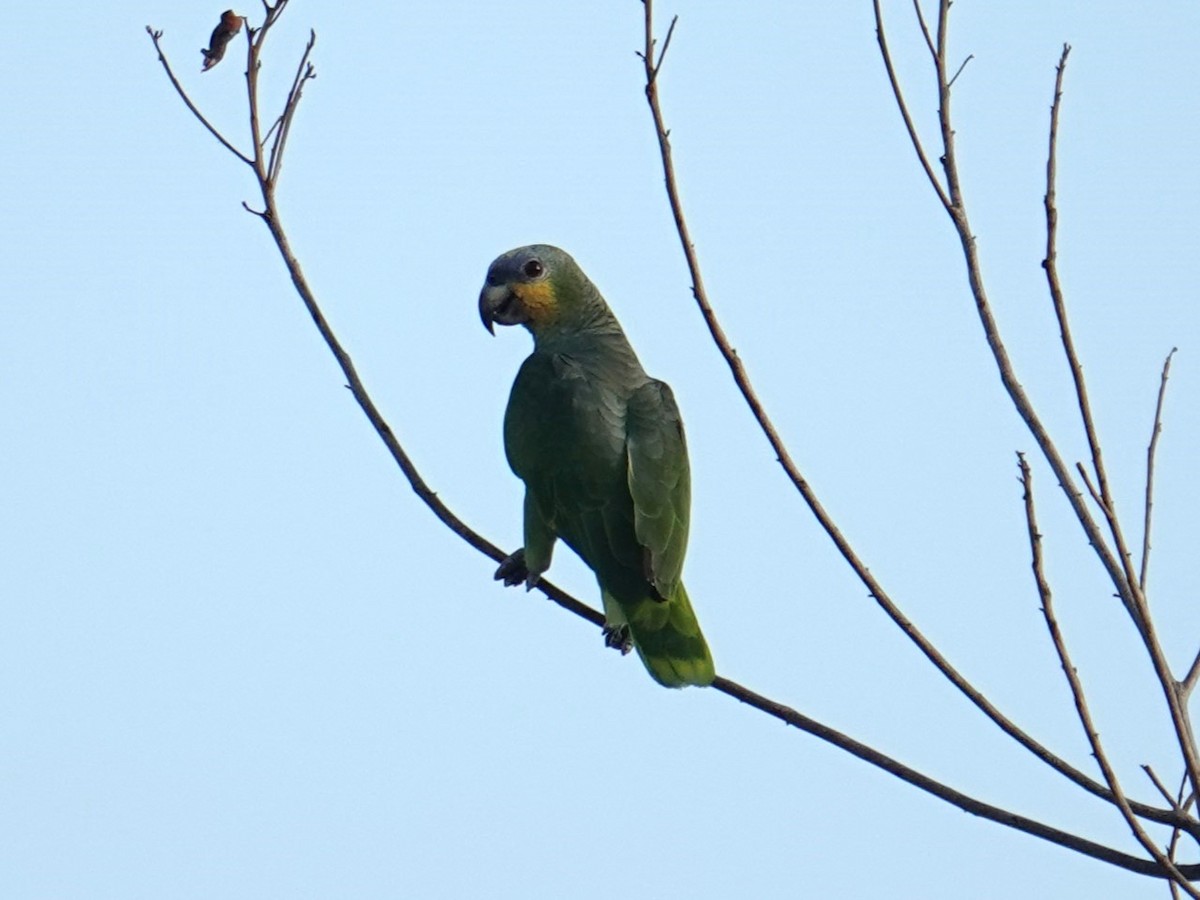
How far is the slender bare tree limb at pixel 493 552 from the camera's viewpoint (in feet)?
10.3

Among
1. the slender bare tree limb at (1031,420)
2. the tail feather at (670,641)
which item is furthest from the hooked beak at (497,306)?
the slender bare tree limb at (1031,420)

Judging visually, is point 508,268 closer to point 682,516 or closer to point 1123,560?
point 682,516

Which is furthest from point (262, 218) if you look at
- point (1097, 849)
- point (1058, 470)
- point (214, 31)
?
point (1097, 849)

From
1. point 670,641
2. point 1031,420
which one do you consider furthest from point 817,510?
point 670,641

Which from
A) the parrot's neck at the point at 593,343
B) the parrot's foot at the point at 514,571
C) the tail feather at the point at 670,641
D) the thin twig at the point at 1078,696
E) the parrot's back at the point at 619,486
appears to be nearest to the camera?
the thin twig at the point at 1078,696

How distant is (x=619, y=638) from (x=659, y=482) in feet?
1.87

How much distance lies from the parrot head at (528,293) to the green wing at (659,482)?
816mm

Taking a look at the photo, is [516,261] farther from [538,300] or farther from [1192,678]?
[1192,678]

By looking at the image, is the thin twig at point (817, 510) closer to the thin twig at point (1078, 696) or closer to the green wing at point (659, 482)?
the thin twig at point (1078, 696)

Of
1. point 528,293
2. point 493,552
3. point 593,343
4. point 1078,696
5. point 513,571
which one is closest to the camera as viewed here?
point 1078,696

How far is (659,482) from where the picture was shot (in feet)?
17.9

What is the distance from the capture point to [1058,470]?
127 inches

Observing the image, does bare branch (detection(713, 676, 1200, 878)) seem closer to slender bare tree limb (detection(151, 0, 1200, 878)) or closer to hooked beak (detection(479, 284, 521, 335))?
slender bare tree limb (detection(151, 0, 1200, 878))

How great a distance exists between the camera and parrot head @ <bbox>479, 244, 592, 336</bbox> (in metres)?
6.36
